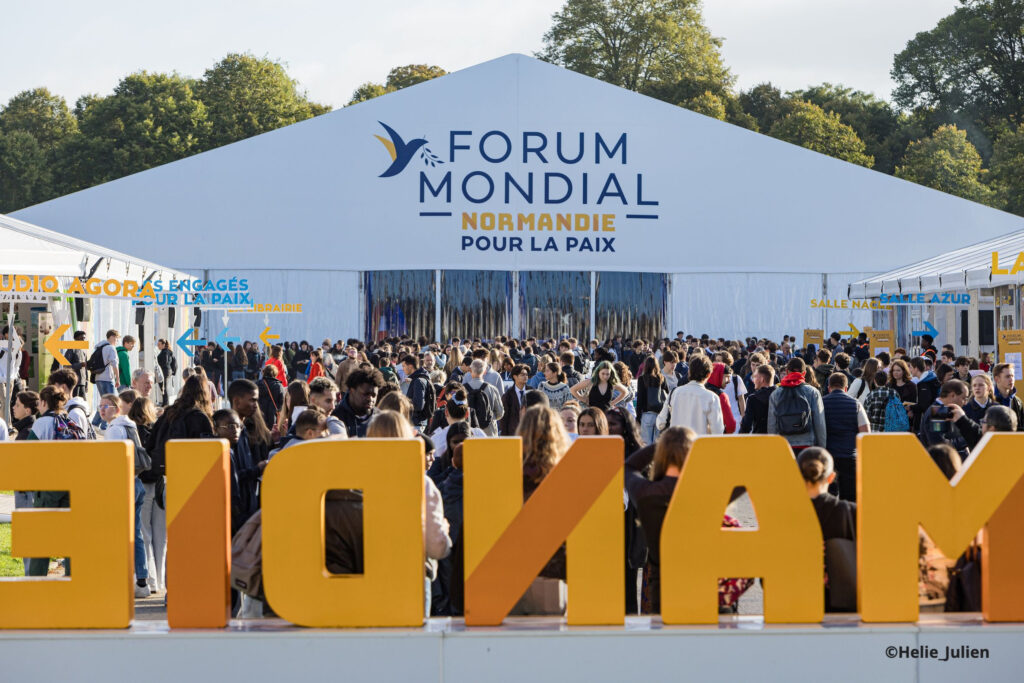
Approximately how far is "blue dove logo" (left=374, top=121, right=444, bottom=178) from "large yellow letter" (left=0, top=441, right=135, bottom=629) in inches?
1044

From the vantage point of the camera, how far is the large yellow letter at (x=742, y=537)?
17.2 ft

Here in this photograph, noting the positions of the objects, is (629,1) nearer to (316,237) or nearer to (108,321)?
(316,237)

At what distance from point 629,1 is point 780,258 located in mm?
34044

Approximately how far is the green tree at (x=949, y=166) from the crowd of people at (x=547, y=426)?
40.1m

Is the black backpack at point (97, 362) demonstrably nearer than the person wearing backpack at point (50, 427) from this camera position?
No

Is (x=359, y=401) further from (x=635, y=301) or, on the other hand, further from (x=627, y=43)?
(x=627, y=43)

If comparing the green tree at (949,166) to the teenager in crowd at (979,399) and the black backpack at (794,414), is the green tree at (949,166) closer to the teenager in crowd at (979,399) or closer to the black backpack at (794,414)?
the teenager in crowd at (979,399)

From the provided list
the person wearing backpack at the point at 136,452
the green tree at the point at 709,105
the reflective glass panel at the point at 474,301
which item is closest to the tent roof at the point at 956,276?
the reflective glass panel at the point at 474,301

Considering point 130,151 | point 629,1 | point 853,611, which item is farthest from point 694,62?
point 853,611

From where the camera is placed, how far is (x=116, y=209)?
31125mm

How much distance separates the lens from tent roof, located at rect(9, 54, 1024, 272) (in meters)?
31.1

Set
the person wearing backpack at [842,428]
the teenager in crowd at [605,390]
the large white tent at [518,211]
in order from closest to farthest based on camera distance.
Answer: the person wearing backpack at [842,428]
the teenager in crowd at [605,390]
the large white tent at [518,211]

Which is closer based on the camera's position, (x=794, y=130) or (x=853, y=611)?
(x=853, y=611)

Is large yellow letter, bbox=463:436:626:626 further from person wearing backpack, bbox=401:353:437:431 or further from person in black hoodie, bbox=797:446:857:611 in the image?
person wearing backpack, bbox=401:353:437:431
